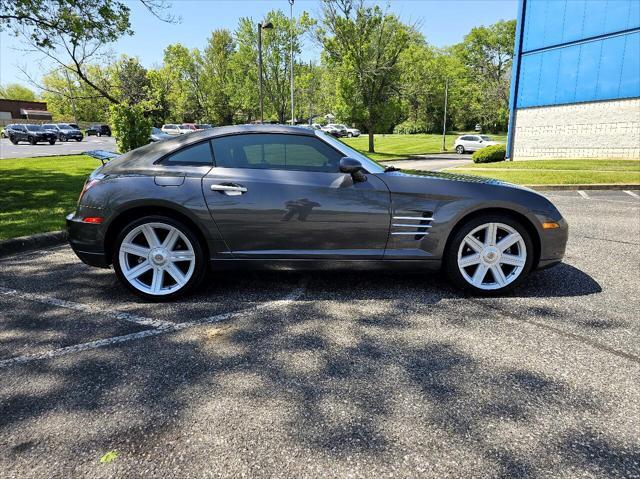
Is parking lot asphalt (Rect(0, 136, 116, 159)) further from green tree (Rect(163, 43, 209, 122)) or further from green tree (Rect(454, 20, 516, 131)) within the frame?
green tree (Rect(454, 20, 516, 131))

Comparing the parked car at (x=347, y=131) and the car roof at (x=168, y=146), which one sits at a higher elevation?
the car roof at (x=168, y=146)

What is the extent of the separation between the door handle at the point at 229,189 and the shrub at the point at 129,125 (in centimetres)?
1137

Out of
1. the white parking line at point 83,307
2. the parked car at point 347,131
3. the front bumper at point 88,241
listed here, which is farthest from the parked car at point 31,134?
the front bumper at point 88,241

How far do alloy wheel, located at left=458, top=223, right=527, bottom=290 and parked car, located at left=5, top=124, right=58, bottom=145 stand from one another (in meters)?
41.2

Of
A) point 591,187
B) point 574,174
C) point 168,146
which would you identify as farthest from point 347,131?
point 168,146

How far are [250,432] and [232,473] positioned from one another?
0.26 metres

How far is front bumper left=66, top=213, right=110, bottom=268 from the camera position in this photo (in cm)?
368

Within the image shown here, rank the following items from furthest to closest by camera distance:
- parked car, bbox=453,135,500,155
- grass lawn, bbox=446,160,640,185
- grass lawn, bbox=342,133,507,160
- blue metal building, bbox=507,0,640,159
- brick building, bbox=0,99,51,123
Answer: brick building, bbox=0,99,51,123 < parked car, bbox=453,135,500,155 < grass lawn, bbox=342,133,507,160 < blue metal building, bbox=507,0,640,159 < grass lawn, bbox=446,160,640,185

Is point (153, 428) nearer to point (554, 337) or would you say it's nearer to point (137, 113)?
point (554, 337)

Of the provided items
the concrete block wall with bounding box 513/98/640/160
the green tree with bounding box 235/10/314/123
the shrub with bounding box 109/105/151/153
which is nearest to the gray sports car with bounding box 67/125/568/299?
the shrub with bounding box 109/105/151/153

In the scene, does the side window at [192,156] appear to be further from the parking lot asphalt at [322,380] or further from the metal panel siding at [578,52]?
the metal panel siding at [578,52]

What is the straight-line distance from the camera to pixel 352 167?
353 centimetres

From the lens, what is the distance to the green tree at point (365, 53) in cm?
2694

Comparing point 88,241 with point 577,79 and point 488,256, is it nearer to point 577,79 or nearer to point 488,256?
point 488,256
